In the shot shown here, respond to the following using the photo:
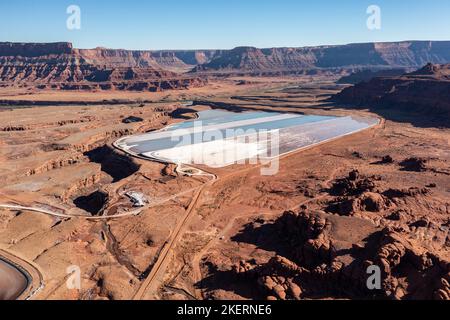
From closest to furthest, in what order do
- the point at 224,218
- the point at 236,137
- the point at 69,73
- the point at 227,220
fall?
the point at 227,220, the point at 224,218, the point at 236,137, the point at 69,73

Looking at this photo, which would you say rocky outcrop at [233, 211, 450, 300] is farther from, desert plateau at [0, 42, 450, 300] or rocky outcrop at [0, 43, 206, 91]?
rocky outcrop at [0, 43, 206, 91]

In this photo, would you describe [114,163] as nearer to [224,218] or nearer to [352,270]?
[224,218]

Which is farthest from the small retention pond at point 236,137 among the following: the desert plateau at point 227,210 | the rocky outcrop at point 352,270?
the rocky outcrop at point 352,270

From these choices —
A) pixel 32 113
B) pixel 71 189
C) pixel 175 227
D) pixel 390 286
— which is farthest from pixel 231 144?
pixel 32 113

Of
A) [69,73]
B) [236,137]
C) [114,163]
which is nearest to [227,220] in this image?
[114,163]

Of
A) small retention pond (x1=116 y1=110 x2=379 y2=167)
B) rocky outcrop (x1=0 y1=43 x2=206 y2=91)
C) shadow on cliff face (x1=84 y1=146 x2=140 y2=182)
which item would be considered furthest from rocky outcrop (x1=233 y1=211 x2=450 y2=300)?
rocky outcrop (x1=0 y1=43 x2=206 y2=91)

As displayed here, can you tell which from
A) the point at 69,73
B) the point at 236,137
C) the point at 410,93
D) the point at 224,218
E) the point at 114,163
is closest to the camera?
the point at 224,218

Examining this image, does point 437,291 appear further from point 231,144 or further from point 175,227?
point 231,144
